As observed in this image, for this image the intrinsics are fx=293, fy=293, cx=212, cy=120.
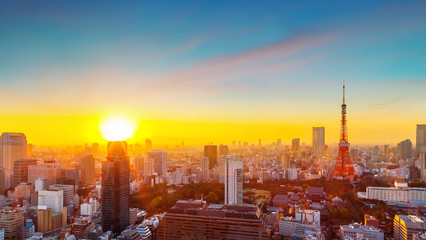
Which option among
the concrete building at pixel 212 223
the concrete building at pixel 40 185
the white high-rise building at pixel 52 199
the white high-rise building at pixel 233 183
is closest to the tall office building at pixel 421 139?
the white high-rise building at pixel 233 183

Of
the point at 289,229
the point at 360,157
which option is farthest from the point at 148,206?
the point at 360,157

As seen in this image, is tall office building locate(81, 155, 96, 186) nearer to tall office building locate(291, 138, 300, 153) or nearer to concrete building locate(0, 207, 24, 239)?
concrete building locate(0, 207, 24, 239)

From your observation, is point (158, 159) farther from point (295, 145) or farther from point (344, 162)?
point (295, 145)

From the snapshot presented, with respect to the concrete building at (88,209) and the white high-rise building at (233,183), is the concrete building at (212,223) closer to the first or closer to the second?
the white high-rise building at (233,183)

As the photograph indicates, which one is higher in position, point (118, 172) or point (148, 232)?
point (118, 172)

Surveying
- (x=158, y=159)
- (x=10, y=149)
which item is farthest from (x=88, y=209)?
(x=158, y=159)

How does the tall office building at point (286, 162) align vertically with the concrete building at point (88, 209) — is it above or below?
above

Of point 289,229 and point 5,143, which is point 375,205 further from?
point 5,143
